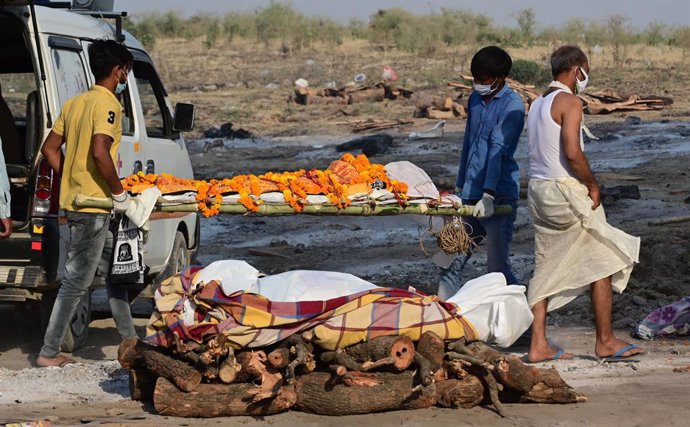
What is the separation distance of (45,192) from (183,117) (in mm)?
2079

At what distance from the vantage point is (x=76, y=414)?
20.8ft

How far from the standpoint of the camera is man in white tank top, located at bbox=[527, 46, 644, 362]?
22.5 feet

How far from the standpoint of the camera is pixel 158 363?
20.3 ft

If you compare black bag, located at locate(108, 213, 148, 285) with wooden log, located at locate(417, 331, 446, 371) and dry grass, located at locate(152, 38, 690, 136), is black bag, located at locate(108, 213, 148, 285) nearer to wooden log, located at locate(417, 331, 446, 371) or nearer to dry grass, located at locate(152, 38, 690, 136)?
wooden log, located at locate(417, 331, 446, 371)

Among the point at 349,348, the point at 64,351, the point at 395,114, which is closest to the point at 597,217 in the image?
the point at 349,348

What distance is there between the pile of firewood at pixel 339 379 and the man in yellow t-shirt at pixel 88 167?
134cm


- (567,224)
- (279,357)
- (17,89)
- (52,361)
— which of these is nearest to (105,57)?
(52,361)

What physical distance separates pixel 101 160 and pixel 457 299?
7.36ft

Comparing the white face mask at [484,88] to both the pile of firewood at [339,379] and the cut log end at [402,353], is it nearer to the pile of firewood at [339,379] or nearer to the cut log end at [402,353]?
the pile of firewood at [339,379]

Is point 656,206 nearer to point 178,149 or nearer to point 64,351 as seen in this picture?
point 178,149

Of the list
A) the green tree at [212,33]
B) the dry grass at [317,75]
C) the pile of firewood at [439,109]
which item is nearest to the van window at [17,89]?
the dry grass at [317,75]

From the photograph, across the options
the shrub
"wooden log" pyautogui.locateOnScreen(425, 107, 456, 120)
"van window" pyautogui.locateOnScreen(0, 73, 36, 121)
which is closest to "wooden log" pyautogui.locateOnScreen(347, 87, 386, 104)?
"wooden log" pyautogui.locateOnScreen(425, 107, 456, 120)

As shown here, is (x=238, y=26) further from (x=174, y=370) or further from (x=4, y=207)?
(x=174, y=370)

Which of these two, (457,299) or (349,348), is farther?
(457,299)
